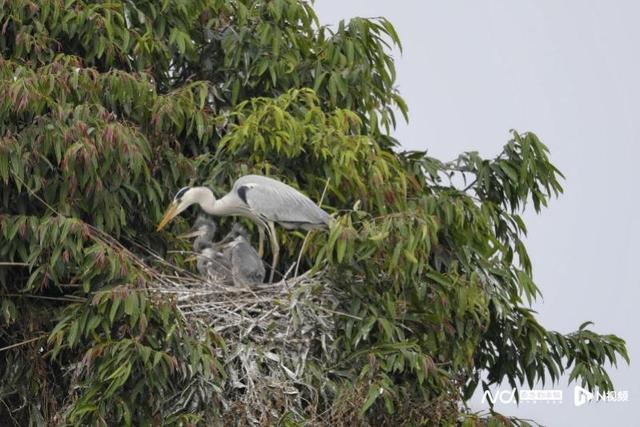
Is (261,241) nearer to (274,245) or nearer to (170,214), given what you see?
(274,245)

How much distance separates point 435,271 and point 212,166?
167 centimetres

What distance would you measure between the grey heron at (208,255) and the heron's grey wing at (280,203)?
14.4 inches

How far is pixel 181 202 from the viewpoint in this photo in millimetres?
12188

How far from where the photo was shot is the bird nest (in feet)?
37.6

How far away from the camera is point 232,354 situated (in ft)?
38.1

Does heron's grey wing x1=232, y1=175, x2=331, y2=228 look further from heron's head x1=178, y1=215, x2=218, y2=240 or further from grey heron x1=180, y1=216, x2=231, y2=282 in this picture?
heron's head x1=178, y1=215, x2=218, y2=240

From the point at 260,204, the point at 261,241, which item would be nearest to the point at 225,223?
the point at 261,241

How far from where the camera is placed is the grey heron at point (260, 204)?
12.0 metres

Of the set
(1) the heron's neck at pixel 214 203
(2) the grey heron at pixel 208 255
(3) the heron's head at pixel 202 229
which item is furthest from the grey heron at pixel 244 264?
(3) the heron's head at pixel 202 229

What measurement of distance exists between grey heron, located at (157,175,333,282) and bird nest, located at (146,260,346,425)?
13.4 inches

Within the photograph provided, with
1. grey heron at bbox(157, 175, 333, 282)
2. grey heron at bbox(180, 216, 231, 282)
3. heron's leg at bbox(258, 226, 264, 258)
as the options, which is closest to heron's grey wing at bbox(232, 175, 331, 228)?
grey heron at bbox(157, 175, 333, 282)

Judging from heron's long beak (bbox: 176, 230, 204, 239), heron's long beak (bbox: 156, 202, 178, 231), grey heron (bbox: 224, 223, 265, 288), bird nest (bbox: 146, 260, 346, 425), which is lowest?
bird nest (bbox: 146, 260, 346, 425)

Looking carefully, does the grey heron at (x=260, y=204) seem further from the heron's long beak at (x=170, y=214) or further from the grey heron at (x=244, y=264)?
the grey heron at (x=244, y=264)

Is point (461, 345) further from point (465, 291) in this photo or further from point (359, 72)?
point (359, 72)
